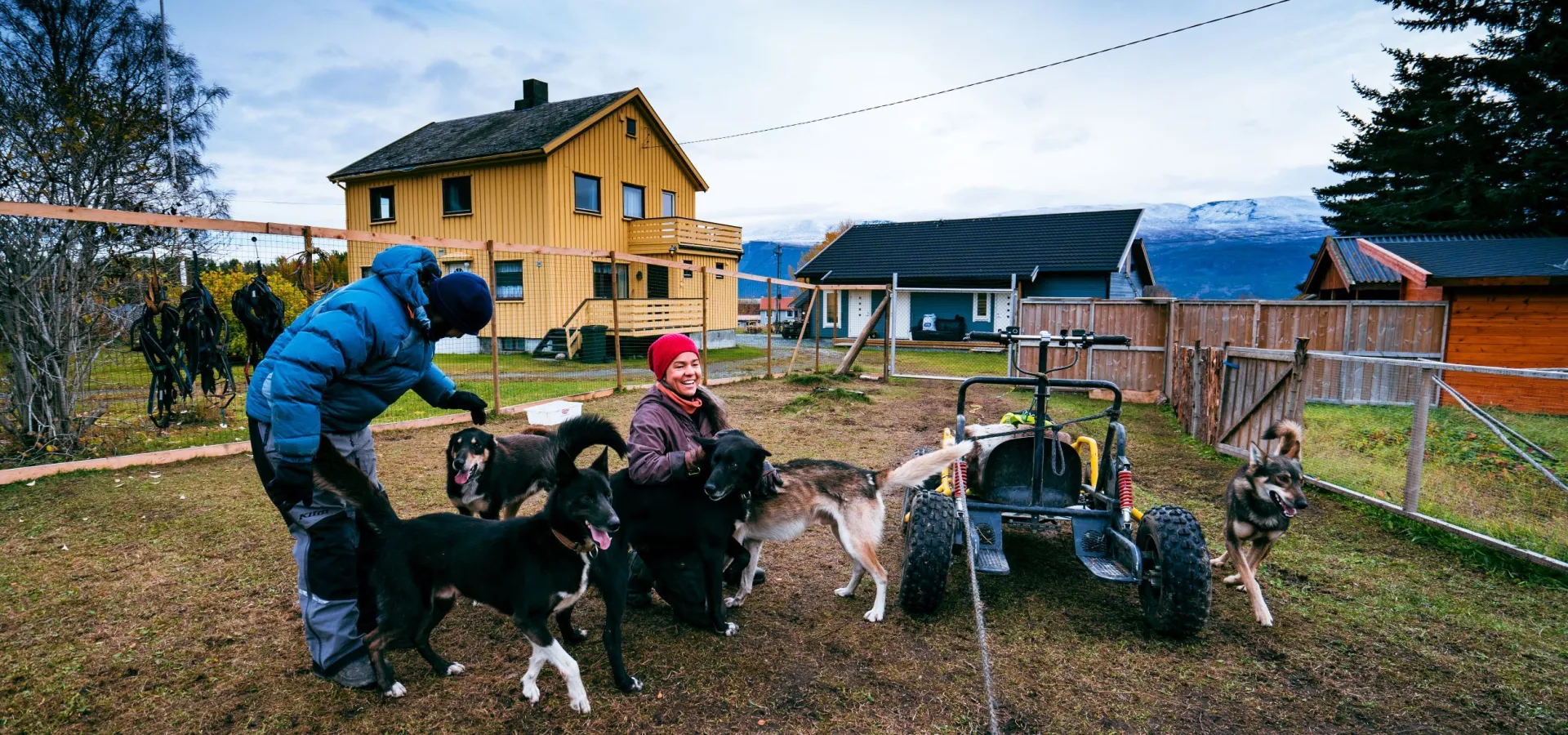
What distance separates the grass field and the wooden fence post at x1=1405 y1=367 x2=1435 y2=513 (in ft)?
1.63

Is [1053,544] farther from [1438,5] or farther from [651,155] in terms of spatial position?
[1438,5]

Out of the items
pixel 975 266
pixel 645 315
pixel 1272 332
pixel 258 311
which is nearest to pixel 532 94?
pixel 645 315

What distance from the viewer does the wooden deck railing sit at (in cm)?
1750

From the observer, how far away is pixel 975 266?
90.2 ft

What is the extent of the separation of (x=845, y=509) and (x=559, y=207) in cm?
1906

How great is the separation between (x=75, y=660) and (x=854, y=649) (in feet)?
11.4

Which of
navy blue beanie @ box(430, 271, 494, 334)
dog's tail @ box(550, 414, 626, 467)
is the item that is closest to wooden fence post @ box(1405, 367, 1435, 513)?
dog's tail @ box(550, 414, 626, 467)

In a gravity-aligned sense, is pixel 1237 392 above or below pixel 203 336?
below

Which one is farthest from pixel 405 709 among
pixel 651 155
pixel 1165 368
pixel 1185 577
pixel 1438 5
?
pixel 1438 5

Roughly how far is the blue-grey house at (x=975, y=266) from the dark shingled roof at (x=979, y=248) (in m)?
0.04

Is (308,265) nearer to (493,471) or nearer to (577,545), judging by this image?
(493,471)

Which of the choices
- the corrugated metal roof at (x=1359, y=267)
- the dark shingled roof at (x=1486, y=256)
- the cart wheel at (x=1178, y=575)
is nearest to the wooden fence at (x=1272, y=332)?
the dark shingled roof at (x=1486, y=256)

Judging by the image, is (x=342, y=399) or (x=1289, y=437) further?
(x=1289, y=437)

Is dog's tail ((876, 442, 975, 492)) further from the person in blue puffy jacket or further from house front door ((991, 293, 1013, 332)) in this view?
house front door ((991, 293, 1013, 332))
